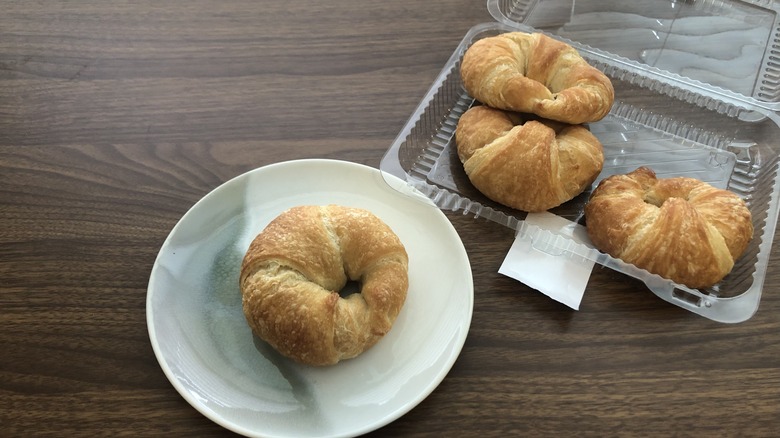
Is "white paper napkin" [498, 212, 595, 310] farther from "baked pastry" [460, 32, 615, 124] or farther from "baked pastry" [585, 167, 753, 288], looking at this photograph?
"baked pastry" [460, 32, 615, 124]

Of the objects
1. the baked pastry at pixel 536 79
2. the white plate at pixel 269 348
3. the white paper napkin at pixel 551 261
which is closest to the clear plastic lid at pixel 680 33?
the baked pastry at pixel 536 79

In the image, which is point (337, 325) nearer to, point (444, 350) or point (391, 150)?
point (444, 350)

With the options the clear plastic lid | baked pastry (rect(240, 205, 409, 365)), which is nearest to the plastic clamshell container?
the clear plastic lid

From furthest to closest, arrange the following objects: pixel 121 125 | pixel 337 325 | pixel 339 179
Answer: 1. pixel 121 125
2. pixel 339 179
3. pixel 337 325

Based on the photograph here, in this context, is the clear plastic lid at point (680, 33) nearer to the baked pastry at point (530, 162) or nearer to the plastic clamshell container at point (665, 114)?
the plastic clamshell container at point (665, 114)

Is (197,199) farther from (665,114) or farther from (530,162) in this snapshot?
(665,114)

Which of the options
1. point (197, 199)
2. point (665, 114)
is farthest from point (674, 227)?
point (197, 199)

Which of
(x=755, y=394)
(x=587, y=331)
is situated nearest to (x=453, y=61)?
(x=587, y=331)
